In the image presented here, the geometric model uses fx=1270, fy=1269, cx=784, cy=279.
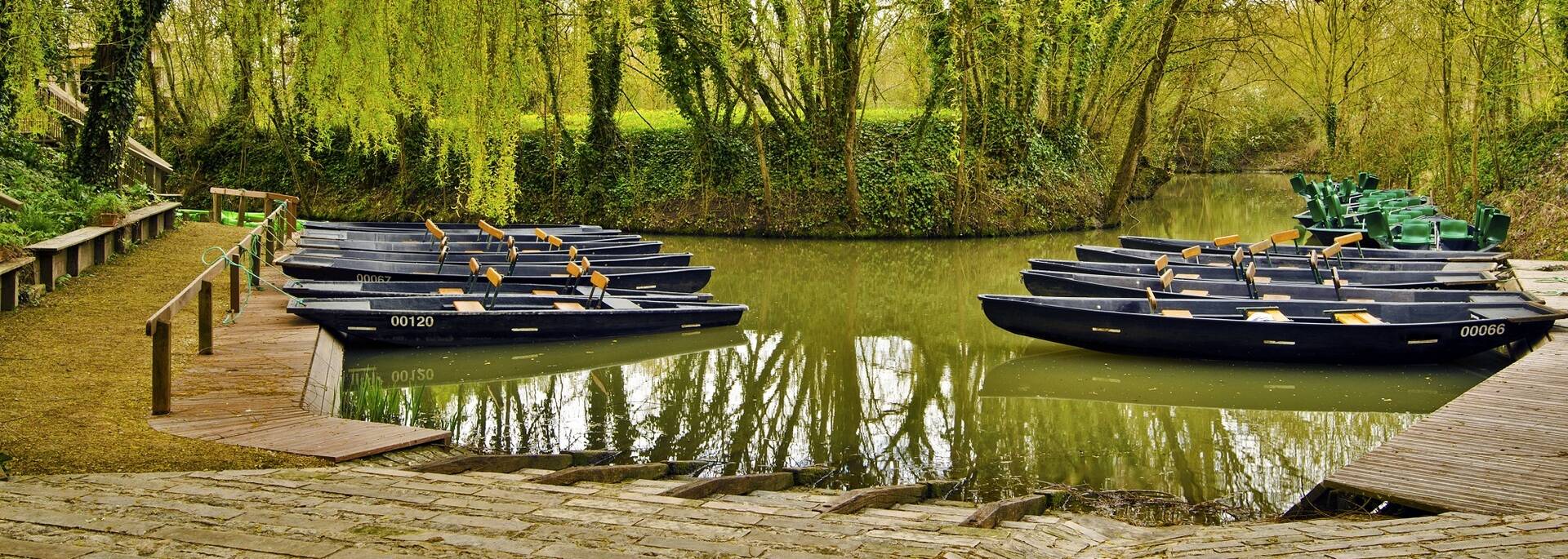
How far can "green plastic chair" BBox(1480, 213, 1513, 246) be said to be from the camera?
16703 millimetres

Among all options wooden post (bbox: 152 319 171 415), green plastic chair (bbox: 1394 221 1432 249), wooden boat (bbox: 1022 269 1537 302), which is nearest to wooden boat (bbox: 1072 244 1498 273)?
wooden boat (bbox: 1022 269 1537 302)

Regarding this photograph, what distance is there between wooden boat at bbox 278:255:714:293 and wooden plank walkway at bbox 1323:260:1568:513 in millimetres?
8977

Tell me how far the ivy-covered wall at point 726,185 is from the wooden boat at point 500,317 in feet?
37.0

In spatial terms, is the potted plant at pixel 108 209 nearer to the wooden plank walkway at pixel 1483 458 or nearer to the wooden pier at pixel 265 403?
the wooden pier at pixel 265 403

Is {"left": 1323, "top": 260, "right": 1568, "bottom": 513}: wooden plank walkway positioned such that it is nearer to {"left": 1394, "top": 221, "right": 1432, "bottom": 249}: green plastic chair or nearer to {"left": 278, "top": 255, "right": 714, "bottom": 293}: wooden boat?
{"left": 278, "top": 255, "right": 714, "bottom": 293}: wooden boat

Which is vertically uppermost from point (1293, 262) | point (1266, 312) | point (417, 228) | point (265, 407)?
point (1293, 262)

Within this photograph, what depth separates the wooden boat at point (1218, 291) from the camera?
12688 mm

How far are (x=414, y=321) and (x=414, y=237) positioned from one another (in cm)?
745

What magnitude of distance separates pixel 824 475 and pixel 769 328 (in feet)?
20.7

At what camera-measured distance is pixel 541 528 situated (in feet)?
15.7

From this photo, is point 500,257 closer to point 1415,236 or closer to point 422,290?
point 422,290

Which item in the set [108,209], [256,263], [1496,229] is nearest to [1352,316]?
[1496,229]

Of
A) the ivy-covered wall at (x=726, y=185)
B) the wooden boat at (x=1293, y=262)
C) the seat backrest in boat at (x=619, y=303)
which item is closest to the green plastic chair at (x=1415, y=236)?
the wooden boat at (x=1293, y=262)

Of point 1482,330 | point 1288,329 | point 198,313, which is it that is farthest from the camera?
point 1288,329
